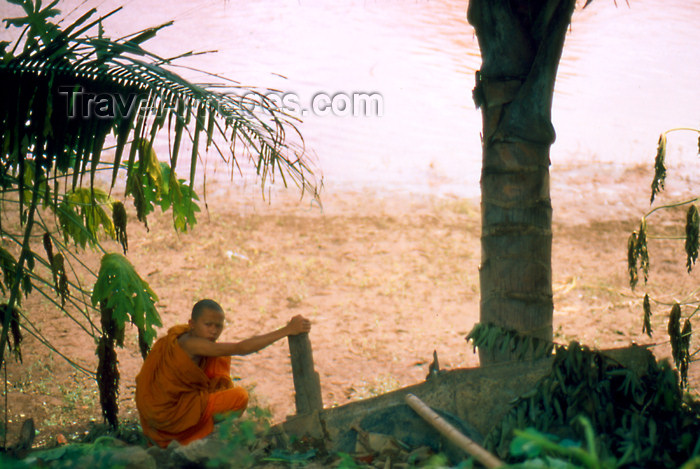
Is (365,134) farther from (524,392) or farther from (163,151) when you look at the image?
(524,392)

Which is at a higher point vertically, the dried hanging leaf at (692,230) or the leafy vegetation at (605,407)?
the dried hanging leaf at (692,230)

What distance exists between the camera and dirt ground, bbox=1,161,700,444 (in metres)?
5.49

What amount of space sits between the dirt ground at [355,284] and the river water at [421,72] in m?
1.07

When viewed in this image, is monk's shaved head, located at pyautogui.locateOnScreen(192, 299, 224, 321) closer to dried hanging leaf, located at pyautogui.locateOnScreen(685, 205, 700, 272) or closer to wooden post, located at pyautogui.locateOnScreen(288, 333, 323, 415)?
wooden post, located at pyautogui.locateOnScreen(288, 333, 323, 415)

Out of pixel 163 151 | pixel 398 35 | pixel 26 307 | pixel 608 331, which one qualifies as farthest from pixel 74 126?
pixel 398 35

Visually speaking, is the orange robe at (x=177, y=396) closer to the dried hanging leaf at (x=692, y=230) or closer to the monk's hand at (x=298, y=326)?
the monk's hand at (x=298, y=326)

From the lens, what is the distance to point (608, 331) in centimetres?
627

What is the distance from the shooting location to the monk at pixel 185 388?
154 inches

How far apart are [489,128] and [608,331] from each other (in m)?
3.68

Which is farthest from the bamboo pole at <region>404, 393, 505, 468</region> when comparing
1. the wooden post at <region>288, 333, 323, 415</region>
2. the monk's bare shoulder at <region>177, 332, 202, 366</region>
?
the monk's bare shoulder at <region>177, 332, 202, 366</region>

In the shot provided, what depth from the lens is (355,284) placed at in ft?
23.6

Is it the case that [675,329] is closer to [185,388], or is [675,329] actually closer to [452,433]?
[452,433]

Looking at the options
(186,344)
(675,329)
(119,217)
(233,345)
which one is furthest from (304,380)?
(675,329)

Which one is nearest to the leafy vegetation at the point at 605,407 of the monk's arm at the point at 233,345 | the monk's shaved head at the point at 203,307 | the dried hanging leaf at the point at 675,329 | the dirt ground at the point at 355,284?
the monk's arm at the point at 233,345
